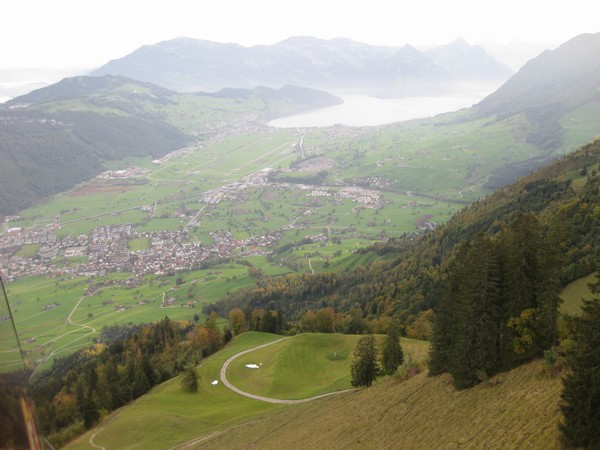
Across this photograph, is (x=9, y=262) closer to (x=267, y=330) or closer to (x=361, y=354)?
(x=267, y=330)

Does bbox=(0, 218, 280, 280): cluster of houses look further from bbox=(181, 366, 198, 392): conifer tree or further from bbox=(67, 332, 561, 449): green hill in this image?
bbox=(67, 332, 561, 449): green hill

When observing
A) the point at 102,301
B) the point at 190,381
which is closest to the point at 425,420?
the point at 190,381

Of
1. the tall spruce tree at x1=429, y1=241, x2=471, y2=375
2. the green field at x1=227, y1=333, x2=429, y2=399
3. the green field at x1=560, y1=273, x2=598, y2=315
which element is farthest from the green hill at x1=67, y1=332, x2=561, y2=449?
the green field at x1=560, y1=273, x2=598, y2=315

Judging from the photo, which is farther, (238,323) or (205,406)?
(238,323)

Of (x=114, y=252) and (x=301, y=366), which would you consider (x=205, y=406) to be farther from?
(x=114, y=252)

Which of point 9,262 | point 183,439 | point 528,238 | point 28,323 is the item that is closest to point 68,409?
point 183,439

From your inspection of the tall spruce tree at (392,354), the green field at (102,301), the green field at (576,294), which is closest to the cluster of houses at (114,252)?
the green field at (102,301)
